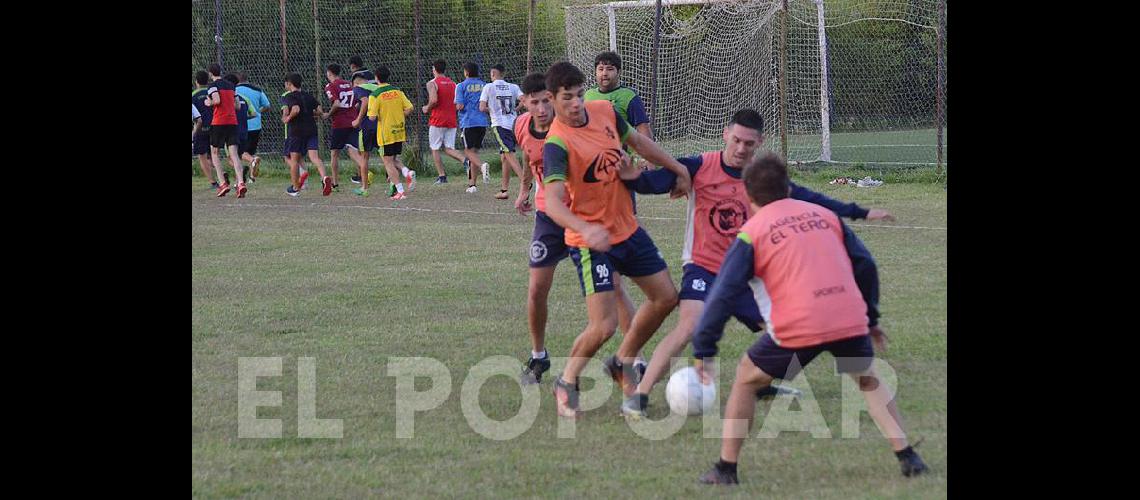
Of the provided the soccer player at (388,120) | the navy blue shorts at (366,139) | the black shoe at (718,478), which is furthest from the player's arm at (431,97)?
the black shoe at (718,478)

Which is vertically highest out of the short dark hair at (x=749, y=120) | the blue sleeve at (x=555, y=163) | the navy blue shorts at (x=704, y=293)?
the short dark hair at (x=749, y=120)

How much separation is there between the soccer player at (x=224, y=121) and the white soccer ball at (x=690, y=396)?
46.6 ft

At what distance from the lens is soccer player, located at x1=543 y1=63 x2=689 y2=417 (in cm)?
657

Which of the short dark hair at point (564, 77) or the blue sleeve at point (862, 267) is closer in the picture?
the blue sleeve at point (862, 267)

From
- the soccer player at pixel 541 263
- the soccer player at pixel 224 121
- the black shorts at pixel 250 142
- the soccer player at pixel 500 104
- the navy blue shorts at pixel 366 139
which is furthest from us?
the black shorts at pixel 250 142

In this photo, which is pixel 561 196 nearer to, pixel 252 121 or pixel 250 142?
pixel 252 121

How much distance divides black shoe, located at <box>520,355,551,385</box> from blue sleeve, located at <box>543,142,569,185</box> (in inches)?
52.4

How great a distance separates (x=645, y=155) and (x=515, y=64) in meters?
16.5

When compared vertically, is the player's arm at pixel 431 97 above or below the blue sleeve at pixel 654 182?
above

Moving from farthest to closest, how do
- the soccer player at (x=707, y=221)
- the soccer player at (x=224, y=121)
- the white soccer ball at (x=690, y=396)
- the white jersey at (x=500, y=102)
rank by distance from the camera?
the soccer player at (x=224, y=121), the white jersey at (x=500, y=102), the soccer player at (x=707, y=221), the white soccer ball at (x=690, y=396)

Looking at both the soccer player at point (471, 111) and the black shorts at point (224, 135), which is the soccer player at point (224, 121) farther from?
the soccer player at point (471, 111)

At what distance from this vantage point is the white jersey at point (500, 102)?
19.1 m
